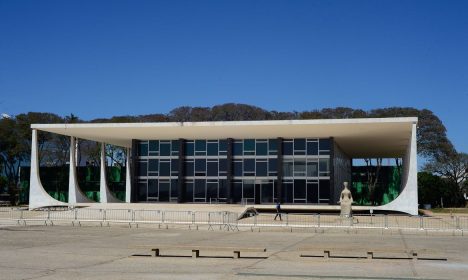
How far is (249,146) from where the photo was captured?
5266cm

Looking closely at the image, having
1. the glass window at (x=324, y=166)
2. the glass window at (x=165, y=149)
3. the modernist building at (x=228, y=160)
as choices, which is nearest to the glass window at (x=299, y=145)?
the modernist building at (x=228, y=160)

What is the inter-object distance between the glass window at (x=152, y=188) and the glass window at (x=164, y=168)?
106 cm

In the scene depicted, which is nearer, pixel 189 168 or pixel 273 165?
pixel 273 165

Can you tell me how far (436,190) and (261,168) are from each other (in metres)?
31.7

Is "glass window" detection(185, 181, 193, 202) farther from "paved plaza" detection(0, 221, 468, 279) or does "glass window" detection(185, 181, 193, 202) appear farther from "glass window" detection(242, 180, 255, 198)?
"paved plaza" detection(0, 221, 468, 279)

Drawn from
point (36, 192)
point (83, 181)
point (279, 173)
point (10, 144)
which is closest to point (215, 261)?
point (279, 173)

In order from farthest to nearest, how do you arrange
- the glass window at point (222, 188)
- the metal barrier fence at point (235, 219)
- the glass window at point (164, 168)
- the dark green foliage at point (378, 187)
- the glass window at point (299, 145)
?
the dark green foliage at point (378, 187) → the glass window at point (164, 168) → the glass window at point (222, 188) → the glass window at point (299, 145) → the metal barrier fence at point (235, 219)

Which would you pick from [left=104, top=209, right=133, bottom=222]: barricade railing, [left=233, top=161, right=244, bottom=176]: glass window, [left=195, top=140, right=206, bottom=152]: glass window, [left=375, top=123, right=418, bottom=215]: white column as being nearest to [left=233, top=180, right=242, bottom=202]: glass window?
[left=233, top=161, right=244, bottom=176]: glass window

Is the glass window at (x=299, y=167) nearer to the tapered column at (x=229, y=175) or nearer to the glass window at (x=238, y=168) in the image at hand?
the glass window at (x=238, y=168)

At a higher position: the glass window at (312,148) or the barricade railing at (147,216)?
the glass window at (312,148)

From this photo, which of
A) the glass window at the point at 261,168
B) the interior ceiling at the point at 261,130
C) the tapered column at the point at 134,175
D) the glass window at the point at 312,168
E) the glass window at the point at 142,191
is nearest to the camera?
the interior ceiling at the point at 261,130

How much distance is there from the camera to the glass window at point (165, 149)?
54.9m

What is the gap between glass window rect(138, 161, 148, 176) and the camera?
181 ft

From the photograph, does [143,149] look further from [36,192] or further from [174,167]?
[36,192]
